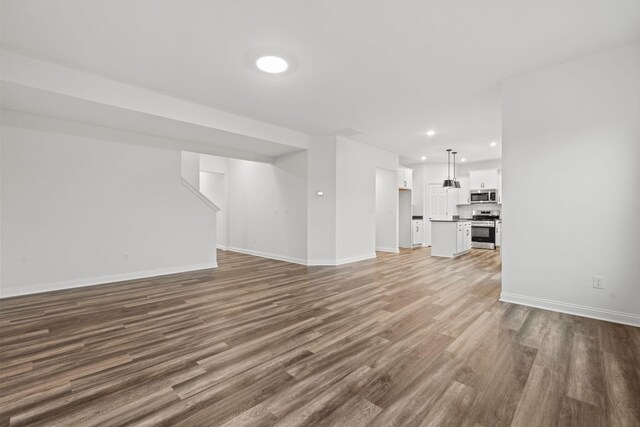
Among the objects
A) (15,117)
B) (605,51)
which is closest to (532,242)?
(605,51)

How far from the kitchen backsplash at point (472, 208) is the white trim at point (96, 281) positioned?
28.0 feet

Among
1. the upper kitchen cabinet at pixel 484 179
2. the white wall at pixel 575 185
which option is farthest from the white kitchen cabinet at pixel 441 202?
the white wall at pixel 575 185

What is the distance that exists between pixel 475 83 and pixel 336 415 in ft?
13.2

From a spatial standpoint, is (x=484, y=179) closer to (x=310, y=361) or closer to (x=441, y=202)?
(x=441, y=202)

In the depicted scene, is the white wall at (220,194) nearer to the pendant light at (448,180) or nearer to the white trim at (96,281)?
the white trim at (96,281)

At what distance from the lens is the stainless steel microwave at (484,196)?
357 inches

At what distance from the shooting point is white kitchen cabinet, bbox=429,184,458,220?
9484mm

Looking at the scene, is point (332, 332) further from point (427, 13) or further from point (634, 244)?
point (634, 244)

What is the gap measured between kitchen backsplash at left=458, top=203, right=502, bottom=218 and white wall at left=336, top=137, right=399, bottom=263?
446 centimetres

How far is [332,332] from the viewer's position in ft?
8.70

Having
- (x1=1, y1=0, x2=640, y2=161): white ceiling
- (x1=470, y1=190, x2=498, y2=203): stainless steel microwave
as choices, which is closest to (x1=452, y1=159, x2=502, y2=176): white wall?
(x1=470, y1=190, x2=498, y2=203): stainless steel microwave

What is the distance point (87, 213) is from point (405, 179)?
7.99 metres

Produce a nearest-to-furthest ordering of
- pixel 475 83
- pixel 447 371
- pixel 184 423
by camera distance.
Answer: pixel 184 423 → pixel 447 371 → pixel 475 83

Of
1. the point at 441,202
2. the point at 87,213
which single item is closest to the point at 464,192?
the point at 441,202
